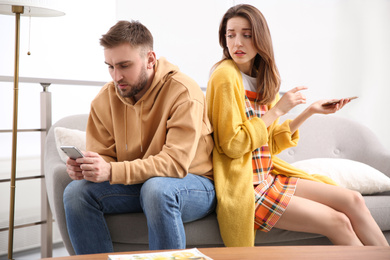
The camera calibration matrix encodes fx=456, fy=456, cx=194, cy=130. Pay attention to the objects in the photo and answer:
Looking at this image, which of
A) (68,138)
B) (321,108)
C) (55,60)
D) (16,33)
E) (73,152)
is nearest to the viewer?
(73,152)

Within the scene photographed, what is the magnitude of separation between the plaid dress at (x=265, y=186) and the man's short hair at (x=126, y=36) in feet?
1.57

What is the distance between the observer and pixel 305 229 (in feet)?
5.66

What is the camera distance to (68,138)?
2.03 m

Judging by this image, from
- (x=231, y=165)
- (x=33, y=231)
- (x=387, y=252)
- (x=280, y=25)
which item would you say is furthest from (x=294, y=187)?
(x=280, y=25)

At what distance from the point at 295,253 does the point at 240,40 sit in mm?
976

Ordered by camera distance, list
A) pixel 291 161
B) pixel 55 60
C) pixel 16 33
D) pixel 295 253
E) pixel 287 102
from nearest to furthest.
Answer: pixel 295 253 → pixel 287 102 → pixel 16 33 → pixel 291 161 → pixel 55 60

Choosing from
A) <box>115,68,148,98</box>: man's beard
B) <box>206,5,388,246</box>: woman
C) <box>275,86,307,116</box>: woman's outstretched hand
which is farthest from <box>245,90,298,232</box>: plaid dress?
<box>115,68,148,98</box>: man's beard

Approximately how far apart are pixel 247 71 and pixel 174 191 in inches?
26.5

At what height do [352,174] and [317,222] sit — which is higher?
[352,174]

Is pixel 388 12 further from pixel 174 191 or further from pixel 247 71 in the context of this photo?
pixel 174 191

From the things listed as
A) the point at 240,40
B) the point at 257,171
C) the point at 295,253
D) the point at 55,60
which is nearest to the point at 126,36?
the point at 240,40

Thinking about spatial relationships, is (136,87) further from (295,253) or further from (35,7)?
(295,253)

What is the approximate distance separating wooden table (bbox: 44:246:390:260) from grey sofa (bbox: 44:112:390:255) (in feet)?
1.95

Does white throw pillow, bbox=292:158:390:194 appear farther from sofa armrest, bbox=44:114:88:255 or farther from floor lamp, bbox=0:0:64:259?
floor lamp, bbox=0:0:64:259
